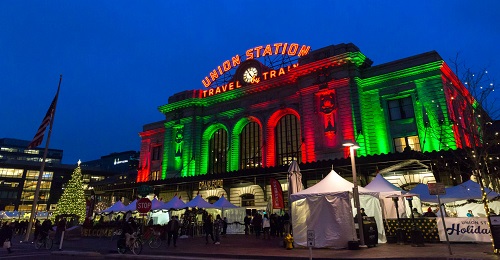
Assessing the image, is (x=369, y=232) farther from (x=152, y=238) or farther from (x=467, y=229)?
(x=152, y=238)

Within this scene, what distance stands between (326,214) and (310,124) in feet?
61.2

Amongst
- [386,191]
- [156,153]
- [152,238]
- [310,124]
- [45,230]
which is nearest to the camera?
[386,191]

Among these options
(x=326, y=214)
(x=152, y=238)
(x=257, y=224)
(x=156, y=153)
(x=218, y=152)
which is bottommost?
(x=152, y=238)

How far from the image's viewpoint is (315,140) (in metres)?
32.2

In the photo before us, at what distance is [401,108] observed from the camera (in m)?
30.6

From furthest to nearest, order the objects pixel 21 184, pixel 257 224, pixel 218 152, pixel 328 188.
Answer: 1. pixel 21 184
2. pixel 218 152
3. pixel 257 224
4. pixel 328 188

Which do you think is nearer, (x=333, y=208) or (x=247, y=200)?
(x=333, y=208)

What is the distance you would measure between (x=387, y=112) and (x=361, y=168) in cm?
834

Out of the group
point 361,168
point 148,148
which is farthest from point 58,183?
point 361,168

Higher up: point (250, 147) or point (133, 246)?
point (250, 147)

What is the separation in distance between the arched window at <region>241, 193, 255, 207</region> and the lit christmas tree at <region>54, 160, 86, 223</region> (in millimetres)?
21306

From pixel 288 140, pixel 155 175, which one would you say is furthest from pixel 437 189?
pixel 155 175

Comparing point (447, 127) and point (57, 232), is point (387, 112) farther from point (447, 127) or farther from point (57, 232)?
point (57, 232)

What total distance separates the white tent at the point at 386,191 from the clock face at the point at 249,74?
24.3 meters
